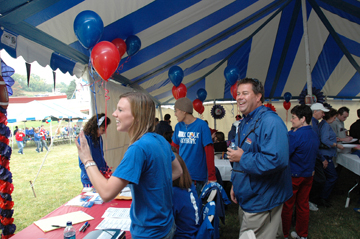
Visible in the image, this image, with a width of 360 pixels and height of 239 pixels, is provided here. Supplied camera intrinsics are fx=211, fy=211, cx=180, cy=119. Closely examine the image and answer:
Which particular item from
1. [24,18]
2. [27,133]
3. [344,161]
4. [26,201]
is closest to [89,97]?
[24,18]

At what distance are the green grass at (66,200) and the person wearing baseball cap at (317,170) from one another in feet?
0.62

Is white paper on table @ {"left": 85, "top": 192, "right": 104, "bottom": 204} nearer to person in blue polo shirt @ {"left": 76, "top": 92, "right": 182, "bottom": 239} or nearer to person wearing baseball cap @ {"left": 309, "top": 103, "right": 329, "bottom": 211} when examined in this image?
person in blue polo shirt @ {"left": 76, "top": 92, "right": 182, "bottom": 239}

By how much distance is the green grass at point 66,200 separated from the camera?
2.57m

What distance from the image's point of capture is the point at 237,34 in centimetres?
454

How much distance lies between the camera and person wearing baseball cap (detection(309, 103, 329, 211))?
2848 millimetres

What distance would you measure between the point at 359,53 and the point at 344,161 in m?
3.26

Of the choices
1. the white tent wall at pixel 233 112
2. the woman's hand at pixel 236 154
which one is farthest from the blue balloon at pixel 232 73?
the white tent wall at pixel 233 112

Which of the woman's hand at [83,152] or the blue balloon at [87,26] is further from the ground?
the blue balloon at [87,26]

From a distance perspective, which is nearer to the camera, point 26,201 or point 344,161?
point 344,161

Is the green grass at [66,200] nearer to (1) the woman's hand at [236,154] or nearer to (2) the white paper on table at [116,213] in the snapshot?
(2) the white paper on table at [116,213]

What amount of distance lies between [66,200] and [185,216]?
3625 mm

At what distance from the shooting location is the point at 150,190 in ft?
2.87

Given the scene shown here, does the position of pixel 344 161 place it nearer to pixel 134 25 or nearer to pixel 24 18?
pixel 134 25

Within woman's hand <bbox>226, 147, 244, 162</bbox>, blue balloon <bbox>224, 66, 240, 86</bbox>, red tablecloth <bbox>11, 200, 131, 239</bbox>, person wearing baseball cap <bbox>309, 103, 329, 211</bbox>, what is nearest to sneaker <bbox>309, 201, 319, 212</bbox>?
person wearing baseball cap <bbox>309, 103, 329, 211</bbox>
